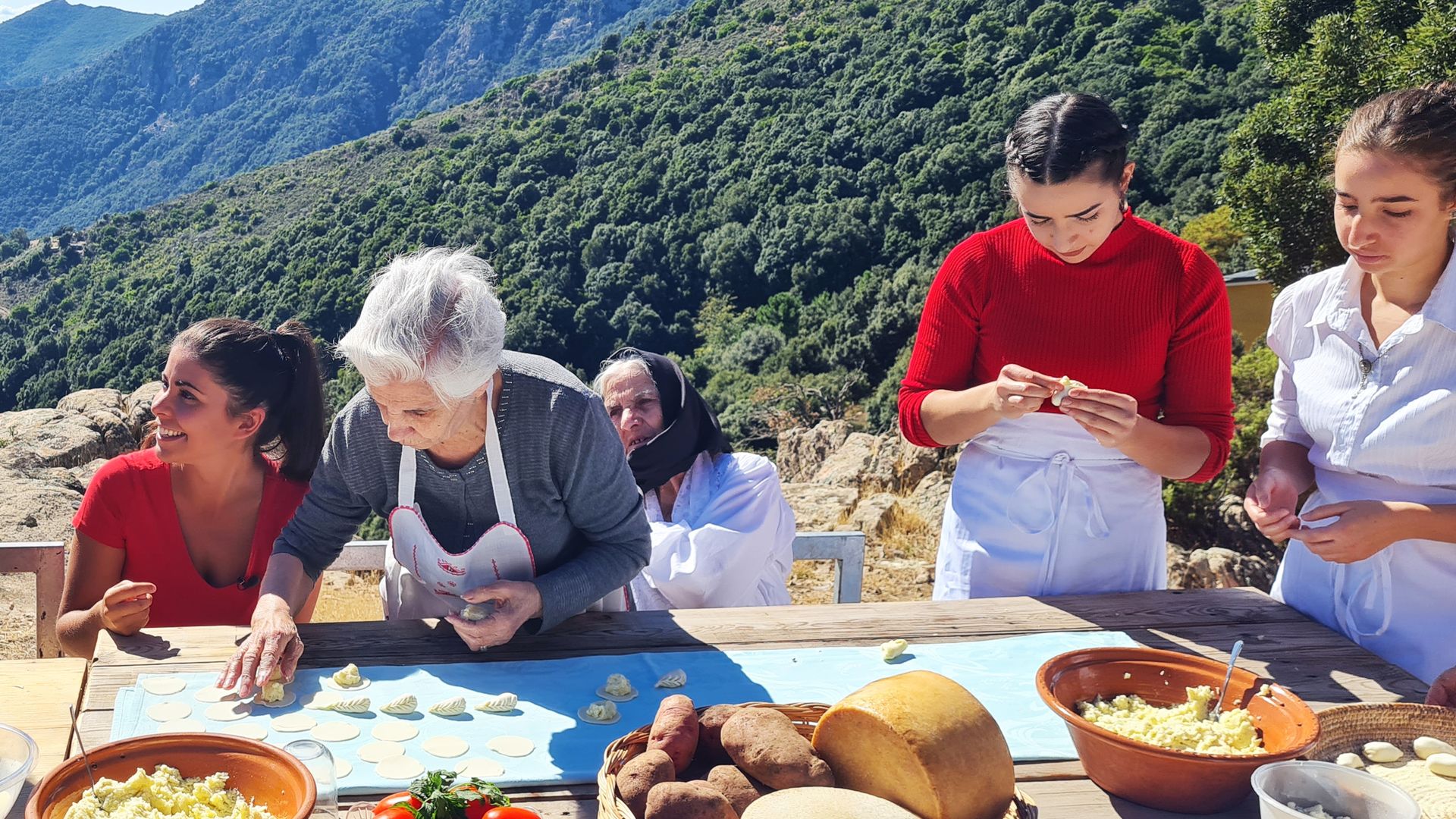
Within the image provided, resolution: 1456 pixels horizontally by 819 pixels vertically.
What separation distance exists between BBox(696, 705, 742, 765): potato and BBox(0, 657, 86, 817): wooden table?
996mm

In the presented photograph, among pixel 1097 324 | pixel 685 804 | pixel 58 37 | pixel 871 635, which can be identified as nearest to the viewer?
pixel 685 804

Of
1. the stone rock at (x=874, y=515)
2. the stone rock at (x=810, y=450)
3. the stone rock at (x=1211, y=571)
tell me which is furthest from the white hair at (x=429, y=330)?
the stone rock at (x=810, y=450)

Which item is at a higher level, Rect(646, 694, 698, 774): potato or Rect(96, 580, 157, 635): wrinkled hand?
Rect(646, 694, 698, 774): potato

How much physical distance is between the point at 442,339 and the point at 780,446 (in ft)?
34.0

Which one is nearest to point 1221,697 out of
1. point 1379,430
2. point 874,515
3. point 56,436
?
point 1379,430

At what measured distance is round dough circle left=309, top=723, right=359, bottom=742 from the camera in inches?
69.2

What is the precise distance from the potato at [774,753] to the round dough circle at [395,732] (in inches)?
25.6

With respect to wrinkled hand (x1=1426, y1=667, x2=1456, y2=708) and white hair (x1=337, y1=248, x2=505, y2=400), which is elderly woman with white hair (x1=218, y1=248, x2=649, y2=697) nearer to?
white hair (x1=337, y1=248, x2=505, y2=400)

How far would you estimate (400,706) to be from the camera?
6.09ft

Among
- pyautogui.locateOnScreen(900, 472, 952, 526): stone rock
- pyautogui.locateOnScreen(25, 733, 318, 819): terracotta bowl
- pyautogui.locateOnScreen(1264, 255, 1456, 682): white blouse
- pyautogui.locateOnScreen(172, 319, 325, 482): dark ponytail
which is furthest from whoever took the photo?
pyautogui.locateOnScreen(900, 472, 952, 526): stone rock

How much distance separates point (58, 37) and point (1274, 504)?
200 metres

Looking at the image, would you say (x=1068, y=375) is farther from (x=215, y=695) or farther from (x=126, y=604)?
(x=126, y=604)

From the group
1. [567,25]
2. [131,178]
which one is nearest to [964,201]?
[567,25]

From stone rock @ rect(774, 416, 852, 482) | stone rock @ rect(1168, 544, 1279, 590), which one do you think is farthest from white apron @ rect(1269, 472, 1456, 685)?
stone rock @ rect(774, 416, 852, 482)
